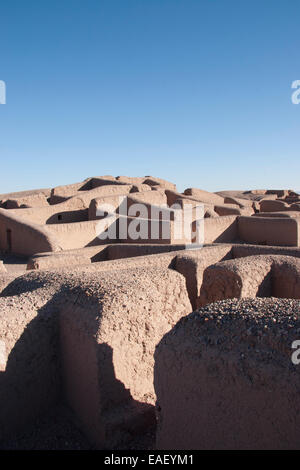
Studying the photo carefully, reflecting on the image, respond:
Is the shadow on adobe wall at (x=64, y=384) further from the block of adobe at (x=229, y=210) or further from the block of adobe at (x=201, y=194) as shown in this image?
the block of adobe at (x=201, y=194)

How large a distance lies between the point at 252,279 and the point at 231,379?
3.81 m

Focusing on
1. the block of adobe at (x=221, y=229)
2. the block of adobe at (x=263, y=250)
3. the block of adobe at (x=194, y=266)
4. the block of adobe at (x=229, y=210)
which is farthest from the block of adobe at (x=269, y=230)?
the block of adobe at (x=194, y=266)

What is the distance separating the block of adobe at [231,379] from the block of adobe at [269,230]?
10094 millimetres

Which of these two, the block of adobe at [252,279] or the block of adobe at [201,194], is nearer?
the block of adobe at [252,279]

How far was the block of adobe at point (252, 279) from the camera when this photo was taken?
659 centimetres

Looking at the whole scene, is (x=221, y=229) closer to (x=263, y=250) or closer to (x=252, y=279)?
(x=263, y=250)

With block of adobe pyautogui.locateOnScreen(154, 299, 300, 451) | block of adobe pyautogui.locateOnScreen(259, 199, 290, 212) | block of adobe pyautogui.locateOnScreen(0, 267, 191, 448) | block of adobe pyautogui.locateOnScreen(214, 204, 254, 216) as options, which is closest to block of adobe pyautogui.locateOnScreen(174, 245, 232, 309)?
block of adobe pyautogui.locateOnScreen(0, 267, 191, 448)

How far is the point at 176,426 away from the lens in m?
3.60

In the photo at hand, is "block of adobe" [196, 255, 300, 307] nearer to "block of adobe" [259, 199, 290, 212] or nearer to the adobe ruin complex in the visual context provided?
the adobe ruin complex

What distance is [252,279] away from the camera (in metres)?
6.70

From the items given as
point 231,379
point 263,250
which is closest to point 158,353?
point 231,379
